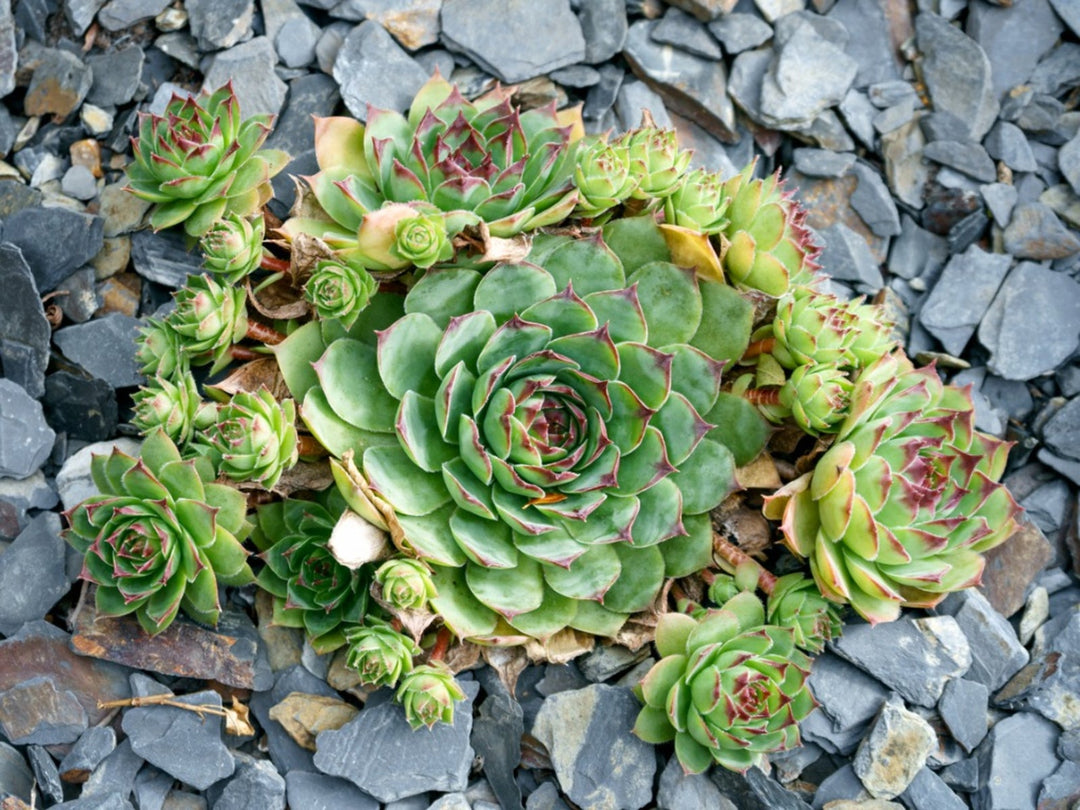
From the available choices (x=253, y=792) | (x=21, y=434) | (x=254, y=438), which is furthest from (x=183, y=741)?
(x=21, y=434)

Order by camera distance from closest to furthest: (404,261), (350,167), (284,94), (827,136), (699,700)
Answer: (699,700)
(404,261)
(350,167)
(284,94)
(827,136)

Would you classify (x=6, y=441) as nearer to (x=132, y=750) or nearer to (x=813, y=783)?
(x=132, y=750)

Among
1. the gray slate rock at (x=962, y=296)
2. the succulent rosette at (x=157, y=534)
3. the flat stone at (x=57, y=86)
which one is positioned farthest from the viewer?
the gray slate rock at (x=962, y=296)

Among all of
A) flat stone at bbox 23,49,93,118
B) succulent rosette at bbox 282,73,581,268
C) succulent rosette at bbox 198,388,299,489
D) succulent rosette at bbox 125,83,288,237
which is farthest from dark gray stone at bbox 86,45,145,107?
succulent rosette at bbox 198,388,299,489

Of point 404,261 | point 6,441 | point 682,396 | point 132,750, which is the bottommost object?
point 132,750

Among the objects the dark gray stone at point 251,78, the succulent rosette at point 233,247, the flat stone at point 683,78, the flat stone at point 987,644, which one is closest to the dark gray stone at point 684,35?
the flat stone at point 683,78

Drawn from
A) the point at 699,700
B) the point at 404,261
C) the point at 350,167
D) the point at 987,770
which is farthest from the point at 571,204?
the point at 987,770

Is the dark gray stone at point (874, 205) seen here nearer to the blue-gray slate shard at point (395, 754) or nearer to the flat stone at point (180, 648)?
the blue-gray slate shard at point (395, 754)
